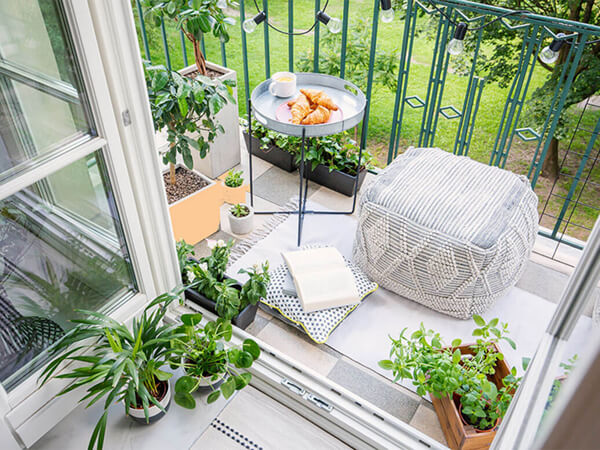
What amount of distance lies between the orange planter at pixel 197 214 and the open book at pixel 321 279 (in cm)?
45

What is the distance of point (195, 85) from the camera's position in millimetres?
2098

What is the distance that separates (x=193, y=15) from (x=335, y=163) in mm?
1052

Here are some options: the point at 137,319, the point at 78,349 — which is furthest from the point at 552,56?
the point at 78,349

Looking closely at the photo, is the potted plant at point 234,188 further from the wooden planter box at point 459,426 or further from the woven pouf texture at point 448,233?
the wooden planter box at point 459,426

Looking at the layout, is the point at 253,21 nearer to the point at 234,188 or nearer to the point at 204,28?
the point at 204,28

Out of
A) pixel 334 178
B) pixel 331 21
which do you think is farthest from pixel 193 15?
pixel 334 178

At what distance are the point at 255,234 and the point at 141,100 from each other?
1.22m

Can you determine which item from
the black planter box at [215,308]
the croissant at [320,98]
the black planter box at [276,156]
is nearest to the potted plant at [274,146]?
the black planter box at [276,156]

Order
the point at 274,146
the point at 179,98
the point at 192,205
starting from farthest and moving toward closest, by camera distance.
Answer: the point at 274,146 < the point at 192,205 < the point at 179,98

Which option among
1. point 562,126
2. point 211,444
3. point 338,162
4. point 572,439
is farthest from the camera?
→ point 562,126

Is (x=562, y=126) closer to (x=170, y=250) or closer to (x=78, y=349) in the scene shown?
(x=170, y=250)

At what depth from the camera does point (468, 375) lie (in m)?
1.64

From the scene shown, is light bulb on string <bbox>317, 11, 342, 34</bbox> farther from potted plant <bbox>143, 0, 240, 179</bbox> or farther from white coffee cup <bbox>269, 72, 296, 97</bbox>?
potted plant <bbox>143, 0, 240, 179</bbox>

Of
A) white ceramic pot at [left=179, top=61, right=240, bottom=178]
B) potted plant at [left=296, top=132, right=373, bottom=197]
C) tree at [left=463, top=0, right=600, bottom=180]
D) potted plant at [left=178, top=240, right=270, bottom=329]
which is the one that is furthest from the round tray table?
tree at [left=463, top=0, right=600, bottom=180]
